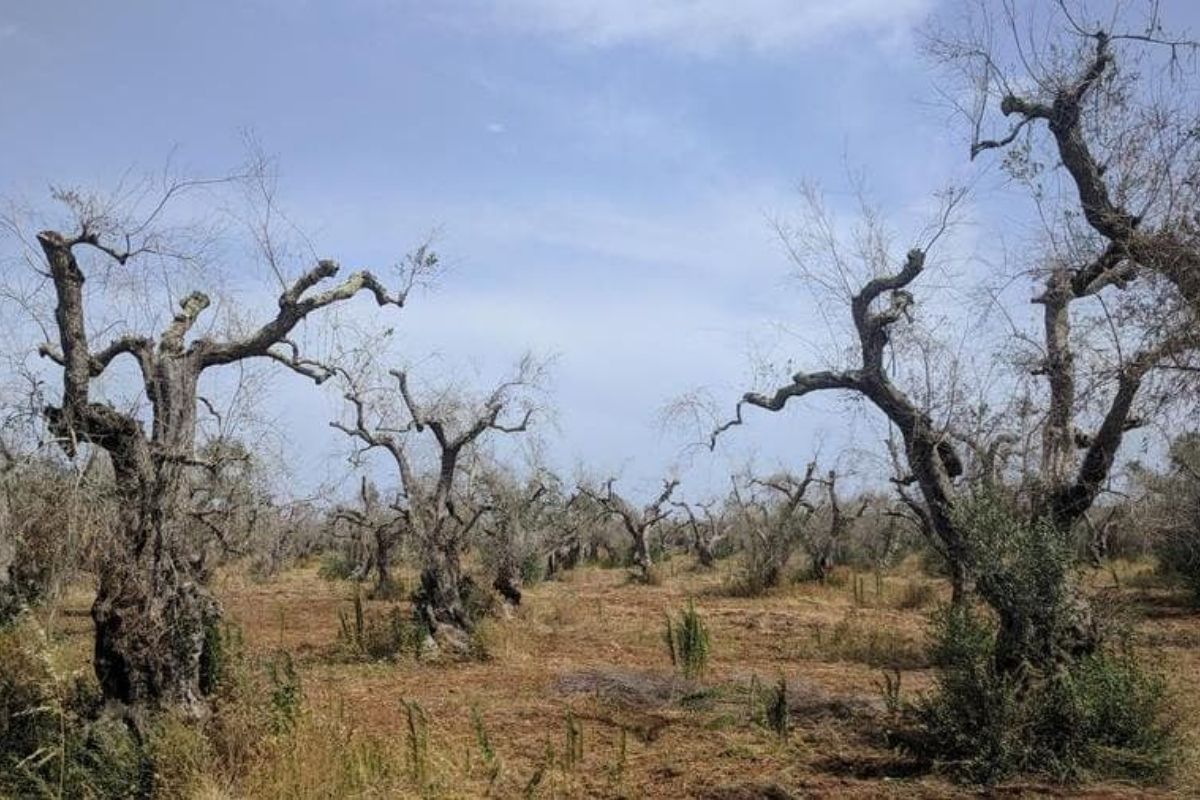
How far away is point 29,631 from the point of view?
1065cm

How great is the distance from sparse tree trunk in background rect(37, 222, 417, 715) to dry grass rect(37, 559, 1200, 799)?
1.27m

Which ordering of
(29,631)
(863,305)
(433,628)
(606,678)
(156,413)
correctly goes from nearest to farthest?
(156,413)
(29,631)
(863,305)
(606,678)
(433,628)

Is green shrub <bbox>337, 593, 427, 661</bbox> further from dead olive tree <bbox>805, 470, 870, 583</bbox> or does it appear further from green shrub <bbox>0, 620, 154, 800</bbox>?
dead olive tree <bbox>805, 470, 870, 583</bbox>

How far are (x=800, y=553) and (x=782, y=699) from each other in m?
22.1

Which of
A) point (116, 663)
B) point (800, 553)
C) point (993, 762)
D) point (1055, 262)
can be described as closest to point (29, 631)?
point (116, 663)

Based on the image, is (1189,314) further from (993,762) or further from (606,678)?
(606,678)

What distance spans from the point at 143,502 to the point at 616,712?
202 inches

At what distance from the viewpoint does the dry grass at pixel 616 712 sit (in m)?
7.65

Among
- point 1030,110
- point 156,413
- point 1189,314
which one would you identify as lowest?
point 156,413

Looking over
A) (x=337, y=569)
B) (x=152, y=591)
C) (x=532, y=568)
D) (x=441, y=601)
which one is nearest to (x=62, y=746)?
(x=152, y=591)

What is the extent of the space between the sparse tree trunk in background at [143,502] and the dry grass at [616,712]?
1.27 m

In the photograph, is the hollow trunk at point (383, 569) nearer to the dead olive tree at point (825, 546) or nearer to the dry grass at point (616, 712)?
the dry grass at point (616, 712)

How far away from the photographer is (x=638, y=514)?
36375 mm

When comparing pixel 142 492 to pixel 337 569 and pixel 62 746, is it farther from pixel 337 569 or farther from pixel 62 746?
pixel 337 569
